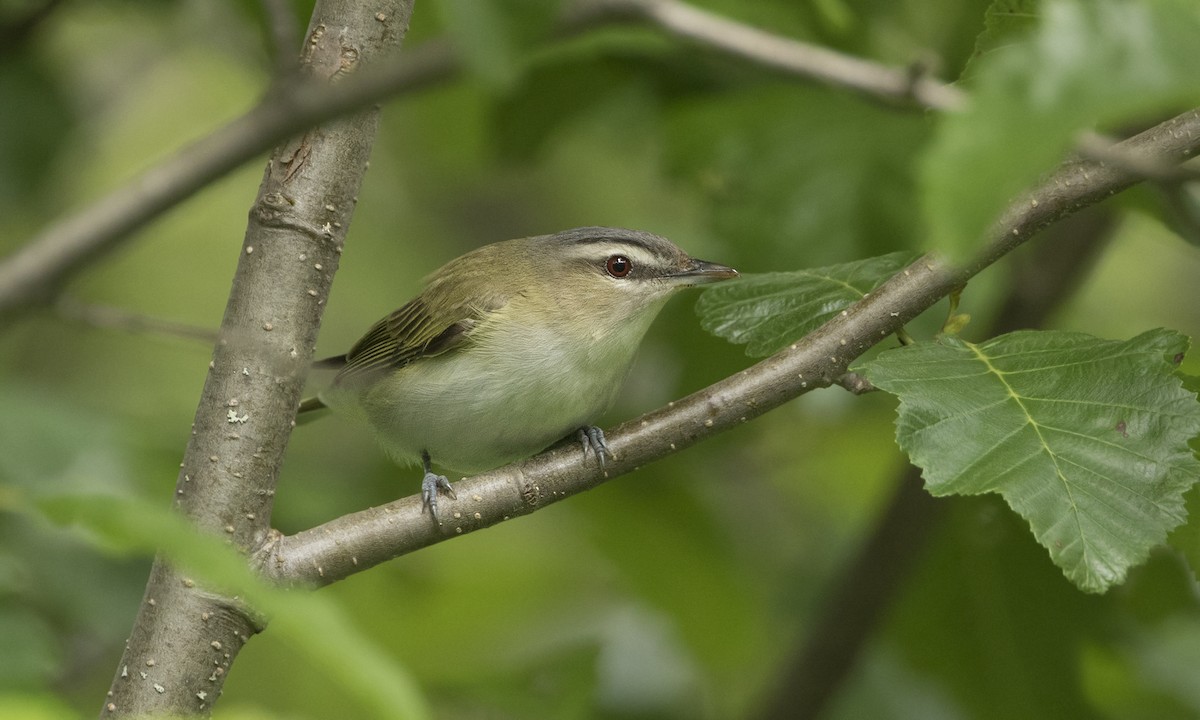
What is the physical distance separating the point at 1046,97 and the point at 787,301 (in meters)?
1.95

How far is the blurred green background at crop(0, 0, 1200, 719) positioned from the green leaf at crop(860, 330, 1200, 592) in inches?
31.9

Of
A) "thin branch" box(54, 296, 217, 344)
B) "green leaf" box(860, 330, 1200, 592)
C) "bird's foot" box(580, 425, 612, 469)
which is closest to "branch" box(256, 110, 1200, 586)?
"bird's foot" box(580, 425, 612, 469)

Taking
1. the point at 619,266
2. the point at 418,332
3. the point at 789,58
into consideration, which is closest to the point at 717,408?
the point at 789,58

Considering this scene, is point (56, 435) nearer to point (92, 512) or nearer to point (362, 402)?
point (362, 402)

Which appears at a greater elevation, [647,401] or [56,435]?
[647,401]

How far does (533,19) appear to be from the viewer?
5.81 feet

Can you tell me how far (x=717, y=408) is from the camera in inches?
122

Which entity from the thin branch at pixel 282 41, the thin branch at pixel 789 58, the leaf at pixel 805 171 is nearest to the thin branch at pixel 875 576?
the leaf at pixel 805 171

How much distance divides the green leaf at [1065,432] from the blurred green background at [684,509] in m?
0.81

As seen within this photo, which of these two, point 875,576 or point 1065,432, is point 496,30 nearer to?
point 1065,432

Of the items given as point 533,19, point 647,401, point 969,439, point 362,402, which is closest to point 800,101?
point 647,401

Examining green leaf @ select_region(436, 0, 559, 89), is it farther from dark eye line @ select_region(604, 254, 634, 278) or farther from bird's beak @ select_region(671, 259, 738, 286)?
dark eye line @ select_region(604, 254, 634, 278)

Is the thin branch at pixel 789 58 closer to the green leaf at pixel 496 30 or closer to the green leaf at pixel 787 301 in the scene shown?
the green leaf at pixel 496 30

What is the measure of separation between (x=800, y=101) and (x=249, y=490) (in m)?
3.14
